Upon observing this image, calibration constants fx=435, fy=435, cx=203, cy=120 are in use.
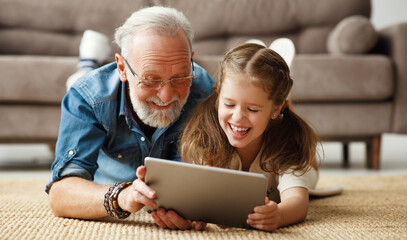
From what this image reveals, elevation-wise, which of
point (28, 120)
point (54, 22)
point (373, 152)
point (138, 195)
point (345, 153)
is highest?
point (54, 22)

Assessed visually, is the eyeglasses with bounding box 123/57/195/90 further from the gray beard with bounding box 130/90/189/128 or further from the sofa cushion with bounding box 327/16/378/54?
the sofa cushion with bounding box 327/16/378/54

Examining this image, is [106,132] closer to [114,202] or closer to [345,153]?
[114,202]

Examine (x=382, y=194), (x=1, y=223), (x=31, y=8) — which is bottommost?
(x=382, y=194)

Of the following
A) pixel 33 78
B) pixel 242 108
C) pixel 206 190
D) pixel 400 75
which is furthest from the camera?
pixel 400 75

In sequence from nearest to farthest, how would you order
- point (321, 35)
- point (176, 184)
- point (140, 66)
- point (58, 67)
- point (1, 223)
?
point (176, 184) → point (1, 223) → point (140, 66) → point (58, 67) → point (321, 35)

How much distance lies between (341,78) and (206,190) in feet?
4.42

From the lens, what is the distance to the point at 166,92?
109 centimetres

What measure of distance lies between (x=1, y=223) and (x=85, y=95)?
376mm

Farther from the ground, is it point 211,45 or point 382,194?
point 211,45

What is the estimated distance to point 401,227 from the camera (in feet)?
3.22

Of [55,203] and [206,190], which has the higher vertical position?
[206,190]

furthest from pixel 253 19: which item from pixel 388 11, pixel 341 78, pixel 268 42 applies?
pixel 388 11

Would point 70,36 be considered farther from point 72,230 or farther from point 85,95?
point 72,230

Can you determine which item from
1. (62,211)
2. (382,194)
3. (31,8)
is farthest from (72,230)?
(31,8)
